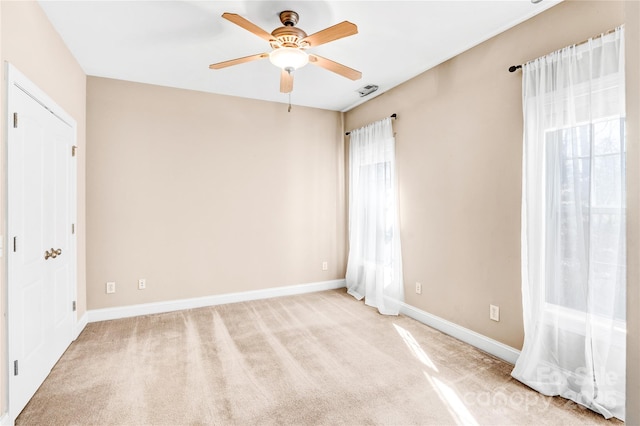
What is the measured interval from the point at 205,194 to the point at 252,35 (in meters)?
2.11

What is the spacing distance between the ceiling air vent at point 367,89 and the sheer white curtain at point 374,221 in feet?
1.33

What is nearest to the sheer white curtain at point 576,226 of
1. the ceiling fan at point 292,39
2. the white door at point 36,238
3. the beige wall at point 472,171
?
the beige wall at point 472,171

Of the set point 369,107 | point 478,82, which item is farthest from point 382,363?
point 369,107

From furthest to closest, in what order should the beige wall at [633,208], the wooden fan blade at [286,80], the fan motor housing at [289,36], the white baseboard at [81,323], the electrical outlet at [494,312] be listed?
the white baseboard at [81,323], the electrical outlet at [494,312], the wooden fan blade at [286,80], the fan motor housing at [289,36], the beige wall at [633,208]

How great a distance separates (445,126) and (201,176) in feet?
9.70

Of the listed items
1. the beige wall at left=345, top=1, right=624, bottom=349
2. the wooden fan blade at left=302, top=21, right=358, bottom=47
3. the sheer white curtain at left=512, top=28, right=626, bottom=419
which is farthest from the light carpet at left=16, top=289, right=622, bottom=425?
the wooden fan blade at left=302, top=21, right=358, bottom=47

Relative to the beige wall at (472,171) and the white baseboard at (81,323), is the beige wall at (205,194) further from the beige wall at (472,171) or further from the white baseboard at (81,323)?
the beige wall at (472,171)

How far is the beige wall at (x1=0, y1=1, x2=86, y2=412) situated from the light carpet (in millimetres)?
607

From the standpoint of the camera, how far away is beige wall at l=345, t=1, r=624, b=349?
2615 mm

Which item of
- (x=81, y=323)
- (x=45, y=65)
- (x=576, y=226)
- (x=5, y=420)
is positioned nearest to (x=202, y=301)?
(x=81, y=323)

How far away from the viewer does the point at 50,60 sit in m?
2.62

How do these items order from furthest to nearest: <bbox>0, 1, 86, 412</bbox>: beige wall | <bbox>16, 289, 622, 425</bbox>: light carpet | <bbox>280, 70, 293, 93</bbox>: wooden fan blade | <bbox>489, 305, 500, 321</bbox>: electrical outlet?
<bbox>489, 305, 500, 321</bbox>: electrical outlet → <bbox>280, 70, 293, 93</bbox>: wooden fan blade → <bbox>16, 289, 622, 425</bbox>: light carpet → <bbox>0, 1, 86, 412</bbox>: beige wall

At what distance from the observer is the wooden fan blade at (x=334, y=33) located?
213 cm

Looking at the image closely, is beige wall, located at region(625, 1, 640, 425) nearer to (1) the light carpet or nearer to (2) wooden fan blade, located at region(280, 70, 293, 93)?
(1) the light carpet
